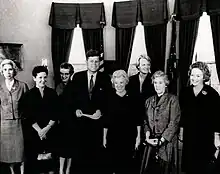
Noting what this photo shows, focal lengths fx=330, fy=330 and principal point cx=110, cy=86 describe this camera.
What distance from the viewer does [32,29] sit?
10.9 ft

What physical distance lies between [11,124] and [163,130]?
1.43 m

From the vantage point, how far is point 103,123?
3219 mm

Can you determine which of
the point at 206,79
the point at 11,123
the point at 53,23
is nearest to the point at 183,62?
the point at 206,79

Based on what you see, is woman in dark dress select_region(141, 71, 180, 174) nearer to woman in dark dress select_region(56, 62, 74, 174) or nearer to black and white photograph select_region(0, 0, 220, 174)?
black and white photograph select_region(0, 0, 220, 174)

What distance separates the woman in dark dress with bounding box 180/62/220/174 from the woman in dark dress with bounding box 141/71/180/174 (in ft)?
0.35

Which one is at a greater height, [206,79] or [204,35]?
[204,35]

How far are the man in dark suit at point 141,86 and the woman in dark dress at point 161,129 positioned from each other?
9 cm

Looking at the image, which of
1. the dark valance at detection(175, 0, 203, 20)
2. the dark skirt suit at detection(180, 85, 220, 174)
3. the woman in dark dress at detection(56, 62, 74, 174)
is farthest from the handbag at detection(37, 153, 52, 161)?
the dark valance at detection(175, 0, 203, 20)

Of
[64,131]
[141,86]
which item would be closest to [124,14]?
[141,86]

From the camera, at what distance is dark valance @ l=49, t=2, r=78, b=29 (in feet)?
11.3

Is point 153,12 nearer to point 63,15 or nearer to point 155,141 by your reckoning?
point 63,15

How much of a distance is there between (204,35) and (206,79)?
0.62 metres

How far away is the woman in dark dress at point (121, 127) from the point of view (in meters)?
3.14

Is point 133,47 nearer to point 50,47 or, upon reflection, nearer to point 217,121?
point 50,47
